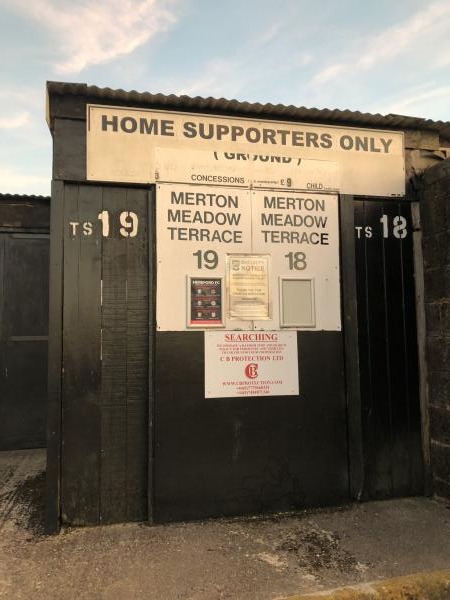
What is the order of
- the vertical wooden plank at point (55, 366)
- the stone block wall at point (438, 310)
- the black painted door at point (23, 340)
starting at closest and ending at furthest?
1. the vertical wooden plank at point (55, 366)
2. the stone block wall at point (438, 310)
3. the black painted door at point (23, 340)

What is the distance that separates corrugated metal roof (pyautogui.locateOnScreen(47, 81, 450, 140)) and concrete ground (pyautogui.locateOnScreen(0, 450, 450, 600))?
12.1ft

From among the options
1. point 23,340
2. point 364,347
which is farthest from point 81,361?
point 23,340

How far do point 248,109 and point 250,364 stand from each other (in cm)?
238

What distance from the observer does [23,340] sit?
270 inches

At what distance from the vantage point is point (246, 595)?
3.03m

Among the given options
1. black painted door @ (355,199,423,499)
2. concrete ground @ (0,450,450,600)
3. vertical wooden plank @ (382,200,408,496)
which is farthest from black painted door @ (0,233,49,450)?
vertical wooden plank @ (382,200,408,496)

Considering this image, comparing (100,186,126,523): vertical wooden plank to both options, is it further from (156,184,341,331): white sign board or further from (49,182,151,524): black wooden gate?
(156,184,341,331): white sign board

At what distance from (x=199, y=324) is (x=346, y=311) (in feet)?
4.70

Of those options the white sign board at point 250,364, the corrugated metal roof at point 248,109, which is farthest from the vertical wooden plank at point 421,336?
the white sign board at point 250,364

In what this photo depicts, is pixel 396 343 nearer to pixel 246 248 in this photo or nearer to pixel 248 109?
pixel 246 248

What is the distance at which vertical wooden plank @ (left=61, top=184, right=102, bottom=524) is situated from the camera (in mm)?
4078

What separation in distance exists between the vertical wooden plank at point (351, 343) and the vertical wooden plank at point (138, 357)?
1.88 m

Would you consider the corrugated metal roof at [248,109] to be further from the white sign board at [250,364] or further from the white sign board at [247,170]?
the white sign board at [250,364]

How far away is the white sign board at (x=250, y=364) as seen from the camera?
170 inches
